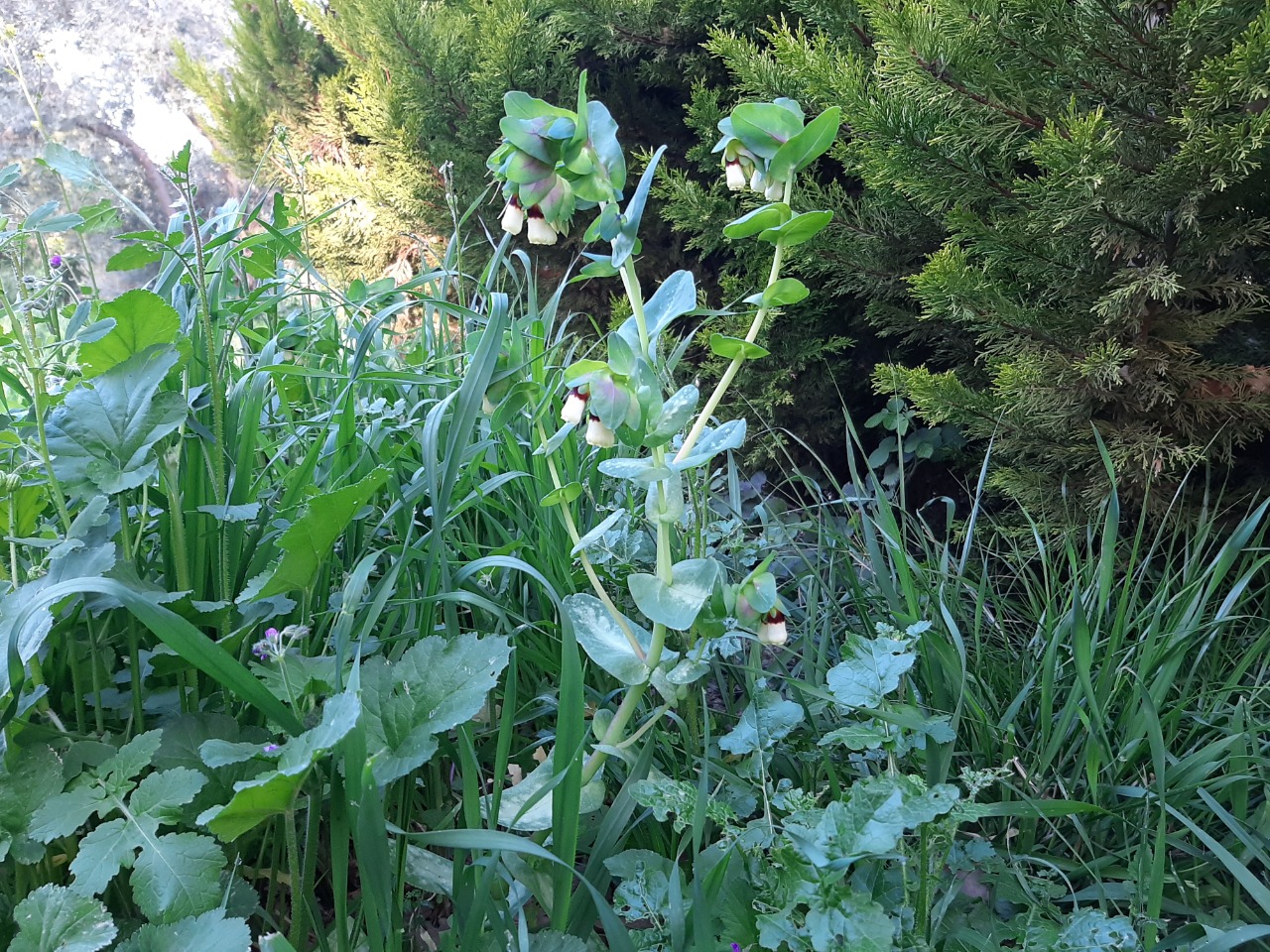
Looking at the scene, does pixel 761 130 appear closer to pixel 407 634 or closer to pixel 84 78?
pixel 407 634

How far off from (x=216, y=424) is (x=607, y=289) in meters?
2.13

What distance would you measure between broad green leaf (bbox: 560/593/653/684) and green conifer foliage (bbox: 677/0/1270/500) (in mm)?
997

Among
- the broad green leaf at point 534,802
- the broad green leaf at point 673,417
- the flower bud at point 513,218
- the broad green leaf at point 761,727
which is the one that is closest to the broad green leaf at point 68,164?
the flower bud at point 513,218

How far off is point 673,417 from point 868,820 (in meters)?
0.42

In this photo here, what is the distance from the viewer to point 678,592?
0.86 meters

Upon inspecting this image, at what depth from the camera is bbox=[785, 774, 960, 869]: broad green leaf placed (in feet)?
2.20

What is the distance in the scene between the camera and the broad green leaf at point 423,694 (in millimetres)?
742

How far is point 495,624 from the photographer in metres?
1.17

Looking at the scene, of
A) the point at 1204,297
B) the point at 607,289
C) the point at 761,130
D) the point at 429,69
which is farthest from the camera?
the point at 607,289

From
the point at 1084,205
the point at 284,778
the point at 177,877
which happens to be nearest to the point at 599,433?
the point at 284,778

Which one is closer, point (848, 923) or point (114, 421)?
point (848, 923)

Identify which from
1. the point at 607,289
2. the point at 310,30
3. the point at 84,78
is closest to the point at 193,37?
the point at 84,78

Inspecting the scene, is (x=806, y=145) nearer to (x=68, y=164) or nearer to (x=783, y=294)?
(x=783, y=294)

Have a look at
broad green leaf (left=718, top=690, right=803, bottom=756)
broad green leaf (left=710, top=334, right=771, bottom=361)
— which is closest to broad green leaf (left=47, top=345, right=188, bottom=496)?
broad green leaf (left=710, top=334, right=771, bottom=361)
